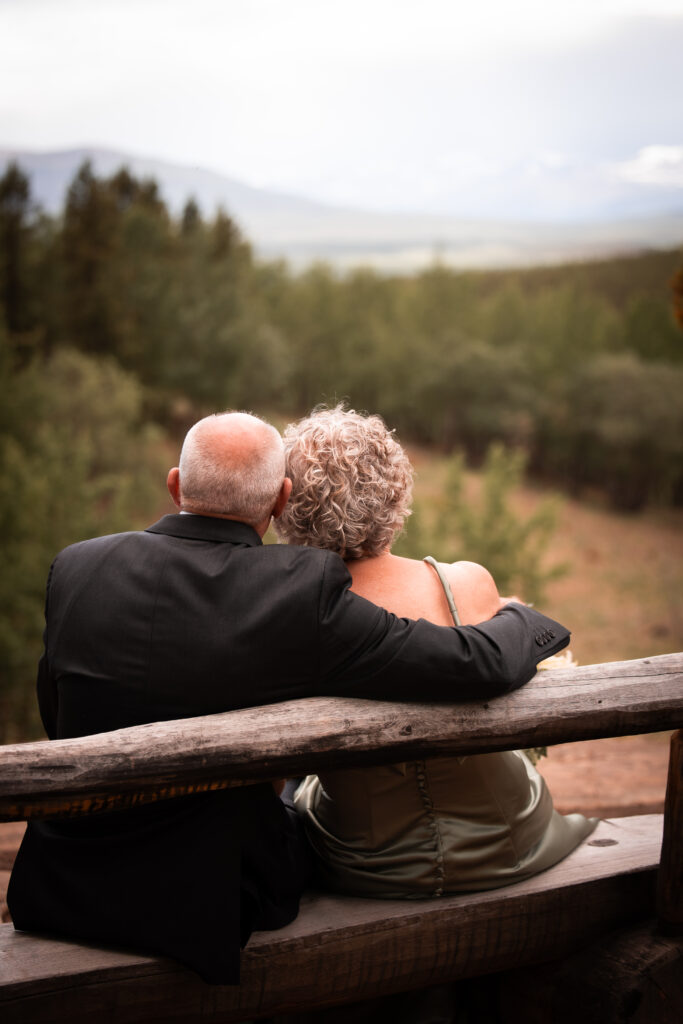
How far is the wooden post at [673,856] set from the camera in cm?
211

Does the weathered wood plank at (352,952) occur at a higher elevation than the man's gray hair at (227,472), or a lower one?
lower

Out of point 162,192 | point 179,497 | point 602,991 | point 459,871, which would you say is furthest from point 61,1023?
point 162,192

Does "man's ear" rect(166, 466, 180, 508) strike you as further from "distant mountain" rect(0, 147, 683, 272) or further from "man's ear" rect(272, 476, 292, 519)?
"distant mountain" rect(0, 147, 683, 272)

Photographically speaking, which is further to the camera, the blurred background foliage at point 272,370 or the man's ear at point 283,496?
the blurred background foliage at point 272,370

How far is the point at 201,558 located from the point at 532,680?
79 cm

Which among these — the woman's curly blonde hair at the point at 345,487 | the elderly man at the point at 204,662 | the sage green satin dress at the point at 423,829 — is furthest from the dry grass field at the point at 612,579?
the elderly man at the point at 204,662

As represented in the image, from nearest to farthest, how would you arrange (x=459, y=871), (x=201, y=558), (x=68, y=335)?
1. (x=201, y=558)
2. (x=459, y=871)
3. (x=68, y=335)

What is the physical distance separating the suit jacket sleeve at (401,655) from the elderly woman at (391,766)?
22cm

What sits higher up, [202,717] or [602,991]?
[202,717]

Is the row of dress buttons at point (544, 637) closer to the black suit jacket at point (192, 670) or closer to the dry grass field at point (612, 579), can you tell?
the black suit jacket at point (192, 670)

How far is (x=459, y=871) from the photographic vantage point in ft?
6.75

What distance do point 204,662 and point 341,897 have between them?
31.8 inches

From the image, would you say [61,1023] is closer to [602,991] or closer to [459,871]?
[459,871]

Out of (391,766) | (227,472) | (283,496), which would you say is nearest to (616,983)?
(391,766)
